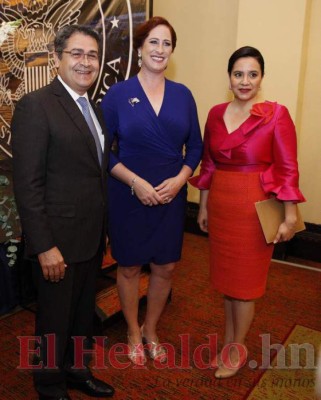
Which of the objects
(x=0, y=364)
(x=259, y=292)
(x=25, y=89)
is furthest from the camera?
(x=25, y=89)

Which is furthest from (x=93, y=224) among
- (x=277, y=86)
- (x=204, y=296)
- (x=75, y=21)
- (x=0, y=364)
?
(x=277, y=86)

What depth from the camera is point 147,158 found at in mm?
2080

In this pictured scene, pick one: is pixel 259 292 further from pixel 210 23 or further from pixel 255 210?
pixel 210 23

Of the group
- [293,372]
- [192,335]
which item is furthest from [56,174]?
[293,372]

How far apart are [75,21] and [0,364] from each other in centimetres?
229

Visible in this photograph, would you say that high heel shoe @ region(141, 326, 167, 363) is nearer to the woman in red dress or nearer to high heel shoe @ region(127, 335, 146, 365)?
high heel shoe @ region(127, 335, 146, 365)

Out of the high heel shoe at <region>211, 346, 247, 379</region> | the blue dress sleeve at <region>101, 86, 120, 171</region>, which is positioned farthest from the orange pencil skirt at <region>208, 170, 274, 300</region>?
the blue dress sleeve at <region>101, 86, 120, 171</region>

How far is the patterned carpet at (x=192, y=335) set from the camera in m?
2.10

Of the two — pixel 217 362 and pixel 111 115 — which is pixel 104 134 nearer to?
pixel 111 115

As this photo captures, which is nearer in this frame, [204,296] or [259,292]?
[259,292]

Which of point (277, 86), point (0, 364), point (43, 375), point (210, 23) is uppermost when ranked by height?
point (210, 23)

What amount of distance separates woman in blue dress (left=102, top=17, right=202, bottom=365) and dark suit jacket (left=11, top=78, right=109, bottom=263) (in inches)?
14.3

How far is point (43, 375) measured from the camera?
1.81 meters

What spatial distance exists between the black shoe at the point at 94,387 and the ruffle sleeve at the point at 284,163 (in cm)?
121
